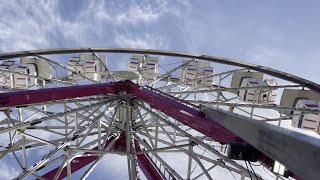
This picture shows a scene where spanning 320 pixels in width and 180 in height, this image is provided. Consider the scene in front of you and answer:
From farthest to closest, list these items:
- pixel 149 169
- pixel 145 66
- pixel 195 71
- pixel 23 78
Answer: pixel 145 66, pixel 195 71, pixel 23 78, pixel 149 169

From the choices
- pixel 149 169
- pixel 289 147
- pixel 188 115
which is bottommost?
pixel 149 169

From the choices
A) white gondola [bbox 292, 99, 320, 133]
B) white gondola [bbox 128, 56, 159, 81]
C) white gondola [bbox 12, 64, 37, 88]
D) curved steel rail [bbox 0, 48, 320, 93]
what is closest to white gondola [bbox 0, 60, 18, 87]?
white gondola [bbox 12, 64, 37, 88]

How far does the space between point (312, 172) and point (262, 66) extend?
1744 cm

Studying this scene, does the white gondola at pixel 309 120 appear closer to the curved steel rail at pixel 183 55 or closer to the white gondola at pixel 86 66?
the curved steel rail at pixel 183 55

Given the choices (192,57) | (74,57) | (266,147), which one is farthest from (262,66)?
(266,147)

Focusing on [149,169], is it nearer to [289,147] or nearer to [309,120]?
[309,120]

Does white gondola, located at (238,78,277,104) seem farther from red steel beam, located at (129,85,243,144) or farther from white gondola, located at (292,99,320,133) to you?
red steel beam, located at (129,85,243,144)

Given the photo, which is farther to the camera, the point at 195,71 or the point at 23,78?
the point at 195,71

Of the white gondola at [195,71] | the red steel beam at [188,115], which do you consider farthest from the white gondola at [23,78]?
the white gondola at [195,71]

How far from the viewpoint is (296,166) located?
2943mm

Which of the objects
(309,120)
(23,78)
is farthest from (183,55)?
(23,78)

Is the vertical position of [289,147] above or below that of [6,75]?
above

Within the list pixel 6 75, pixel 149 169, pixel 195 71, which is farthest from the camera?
pixel 195 71

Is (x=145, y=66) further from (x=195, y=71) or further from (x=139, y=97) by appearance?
(x=139, y=97)
